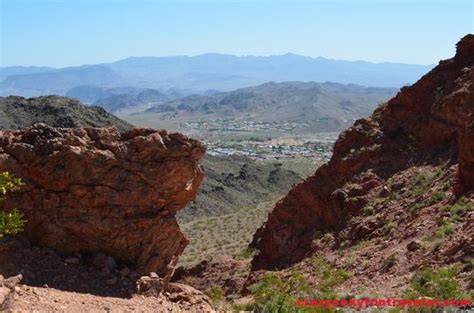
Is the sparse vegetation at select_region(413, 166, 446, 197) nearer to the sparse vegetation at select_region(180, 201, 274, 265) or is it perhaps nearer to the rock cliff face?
the rock cliff face

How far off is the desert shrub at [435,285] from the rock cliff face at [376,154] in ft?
26.2

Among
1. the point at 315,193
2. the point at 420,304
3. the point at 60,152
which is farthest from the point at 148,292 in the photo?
the point at 315,193

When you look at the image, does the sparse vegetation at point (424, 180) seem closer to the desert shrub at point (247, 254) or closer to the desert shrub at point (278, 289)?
the desert shrub at point (278, 289)

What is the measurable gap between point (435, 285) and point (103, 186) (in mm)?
8008

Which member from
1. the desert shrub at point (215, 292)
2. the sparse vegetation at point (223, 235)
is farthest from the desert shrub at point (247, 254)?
the desert shrub at point (215, 292)

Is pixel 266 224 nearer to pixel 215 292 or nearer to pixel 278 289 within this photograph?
pixel 215 292

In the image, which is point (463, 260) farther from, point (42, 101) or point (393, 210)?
point (42, 101)

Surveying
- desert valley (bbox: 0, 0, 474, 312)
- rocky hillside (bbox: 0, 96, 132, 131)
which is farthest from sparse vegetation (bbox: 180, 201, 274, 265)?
rocky hillside (bbox: 0, 96, 132, 131)

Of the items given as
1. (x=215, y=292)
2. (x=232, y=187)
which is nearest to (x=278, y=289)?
(x=215, y=292)

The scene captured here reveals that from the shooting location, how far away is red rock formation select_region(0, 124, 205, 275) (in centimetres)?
1371

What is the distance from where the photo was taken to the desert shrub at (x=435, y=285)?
447 inches

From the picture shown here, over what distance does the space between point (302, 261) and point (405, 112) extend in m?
8.45

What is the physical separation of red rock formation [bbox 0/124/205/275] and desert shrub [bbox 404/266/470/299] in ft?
20.2

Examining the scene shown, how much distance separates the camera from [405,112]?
24.2 meters
